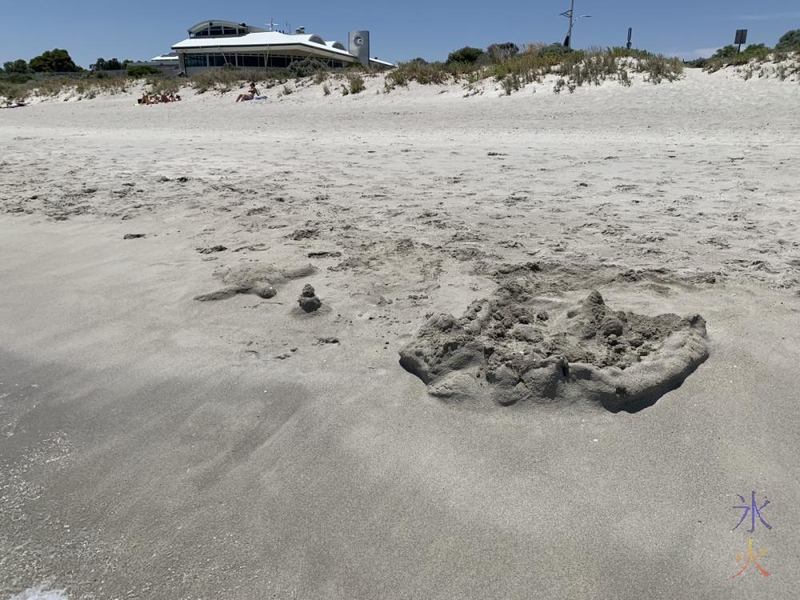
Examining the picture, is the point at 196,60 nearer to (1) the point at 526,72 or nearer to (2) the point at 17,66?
(2) the point at 17,66

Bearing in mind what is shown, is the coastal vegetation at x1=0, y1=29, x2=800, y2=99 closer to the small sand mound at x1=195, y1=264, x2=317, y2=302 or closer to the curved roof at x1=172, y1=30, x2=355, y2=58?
the small sand mound at x1=195, y1=264, x2=317, y2=302

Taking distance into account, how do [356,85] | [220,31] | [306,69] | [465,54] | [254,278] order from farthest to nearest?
1. [220,31]
2. [465,54]
3. [306,69]
4. [356,85]
5. [254,278]

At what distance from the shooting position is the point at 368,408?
221 centimetres

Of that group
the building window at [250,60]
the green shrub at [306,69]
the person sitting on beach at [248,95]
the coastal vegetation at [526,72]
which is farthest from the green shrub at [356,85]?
the building window at [250,60]

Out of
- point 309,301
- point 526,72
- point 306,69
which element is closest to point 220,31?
point 306,69

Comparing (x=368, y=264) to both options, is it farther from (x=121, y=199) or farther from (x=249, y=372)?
(x=121, y=199)

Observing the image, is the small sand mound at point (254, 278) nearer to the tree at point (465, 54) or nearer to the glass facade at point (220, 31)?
the tree at point (465, 54)

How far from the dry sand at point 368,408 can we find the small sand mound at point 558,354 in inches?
3.2

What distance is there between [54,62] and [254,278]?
59763 mm

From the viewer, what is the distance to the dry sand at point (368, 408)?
5.24 ft

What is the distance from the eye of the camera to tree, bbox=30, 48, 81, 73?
5068 cm

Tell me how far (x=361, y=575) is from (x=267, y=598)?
9.8 inches

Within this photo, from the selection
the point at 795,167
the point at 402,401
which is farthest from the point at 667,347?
the point at 795,167

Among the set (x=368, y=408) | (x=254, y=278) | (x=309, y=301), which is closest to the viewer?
(x=368, y=408)
